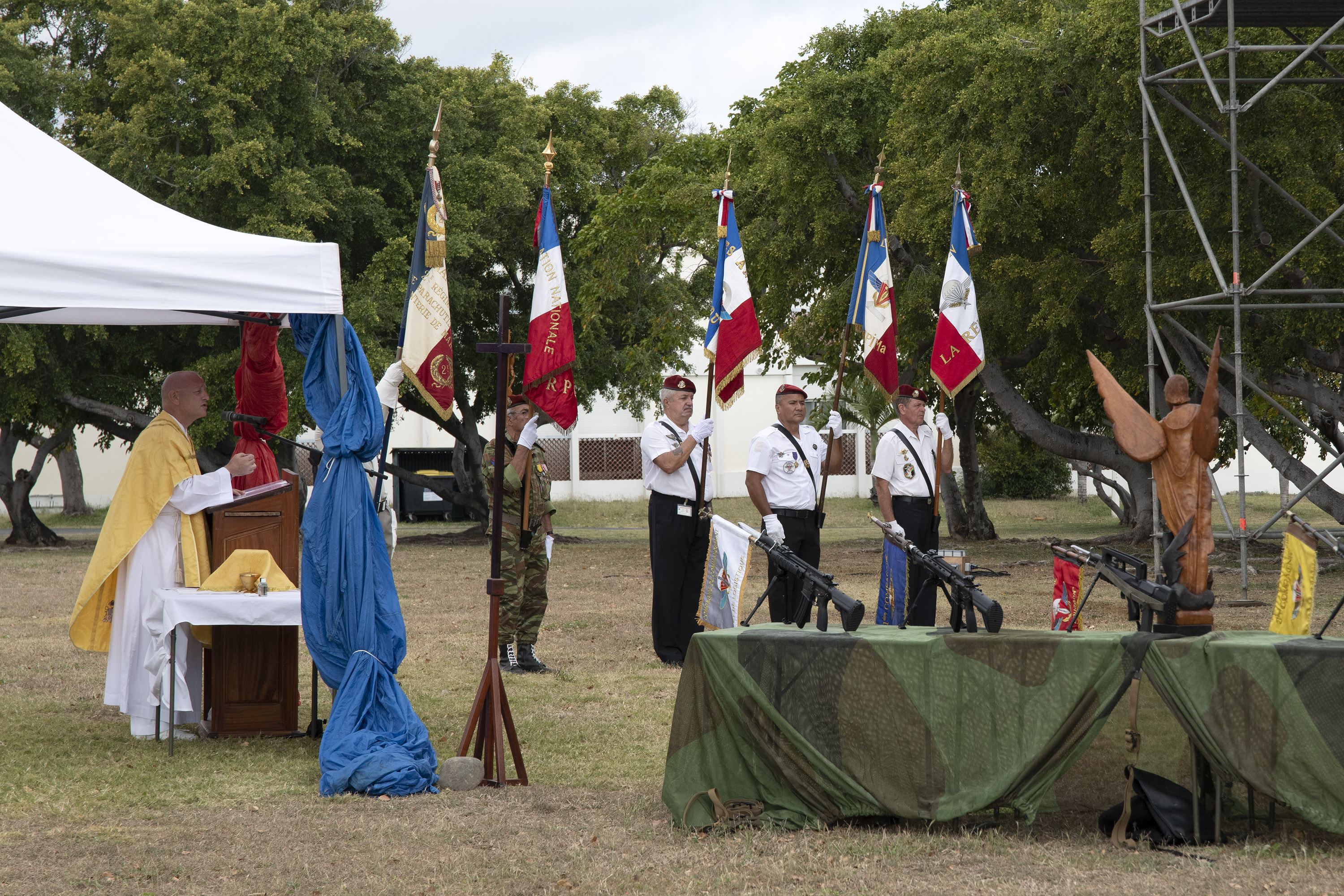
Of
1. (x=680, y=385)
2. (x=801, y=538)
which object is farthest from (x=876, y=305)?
(x=801, y=538)

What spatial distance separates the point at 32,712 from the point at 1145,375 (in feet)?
48.3

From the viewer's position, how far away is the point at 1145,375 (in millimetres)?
17469

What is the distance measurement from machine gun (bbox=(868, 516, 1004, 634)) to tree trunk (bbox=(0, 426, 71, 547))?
2209cm

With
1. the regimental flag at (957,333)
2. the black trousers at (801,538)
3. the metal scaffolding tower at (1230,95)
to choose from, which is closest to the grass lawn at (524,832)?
the black trousers at (801,538)

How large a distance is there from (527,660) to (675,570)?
119 centimetres

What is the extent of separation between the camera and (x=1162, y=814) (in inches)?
175

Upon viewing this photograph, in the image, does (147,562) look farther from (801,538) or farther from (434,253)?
(801,538)

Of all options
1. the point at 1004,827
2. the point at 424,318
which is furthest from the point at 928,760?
the point at 424,318

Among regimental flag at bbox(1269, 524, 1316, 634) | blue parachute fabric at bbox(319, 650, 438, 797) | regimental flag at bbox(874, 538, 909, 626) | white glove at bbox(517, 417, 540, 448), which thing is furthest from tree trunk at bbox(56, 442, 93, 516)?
regimental flag at bbox(1269, 524, 1316, 634)

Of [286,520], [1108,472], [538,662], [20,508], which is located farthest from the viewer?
[1108,472]

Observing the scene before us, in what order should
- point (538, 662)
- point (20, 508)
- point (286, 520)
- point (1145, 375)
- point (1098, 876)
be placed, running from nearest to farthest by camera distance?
point (1098, 876) → point (286, 520) → point (538, 662) → point (1145, 375) → point (20, 508)

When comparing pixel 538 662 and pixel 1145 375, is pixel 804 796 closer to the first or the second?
pixel 538 662

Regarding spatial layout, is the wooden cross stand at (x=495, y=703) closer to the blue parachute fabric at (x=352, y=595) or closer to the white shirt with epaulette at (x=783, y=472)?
the blue parachute fabric at (x=352, y=595)

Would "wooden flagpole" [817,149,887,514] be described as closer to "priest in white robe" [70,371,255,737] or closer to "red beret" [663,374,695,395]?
"red beret" [663,374,695,395]
